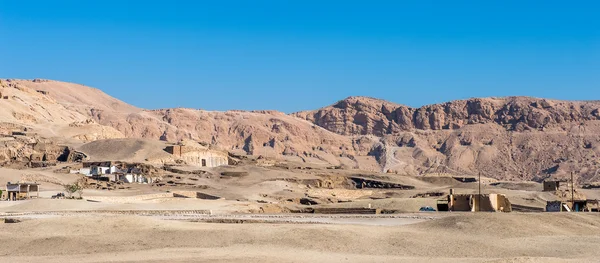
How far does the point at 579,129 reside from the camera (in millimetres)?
155375

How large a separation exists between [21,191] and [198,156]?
37217 millimetres

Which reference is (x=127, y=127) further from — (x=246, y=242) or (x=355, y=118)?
(x=246, y=242)

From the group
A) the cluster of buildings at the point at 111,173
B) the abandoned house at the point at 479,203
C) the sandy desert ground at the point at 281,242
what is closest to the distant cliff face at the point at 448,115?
the cluster of buildings at the point at 111,173

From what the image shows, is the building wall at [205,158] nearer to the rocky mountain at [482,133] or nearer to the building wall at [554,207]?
the building wall at [554,207]

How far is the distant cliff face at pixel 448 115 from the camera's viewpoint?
6403 inches

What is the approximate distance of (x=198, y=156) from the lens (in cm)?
8788

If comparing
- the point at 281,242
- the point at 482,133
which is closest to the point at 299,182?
the point at 281,242

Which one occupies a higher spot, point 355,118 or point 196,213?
point 355,118

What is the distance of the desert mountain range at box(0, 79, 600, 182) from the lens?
145625mm

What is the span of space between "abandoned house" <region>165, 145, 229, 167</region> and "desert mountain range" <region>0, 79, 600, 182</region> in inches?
1685

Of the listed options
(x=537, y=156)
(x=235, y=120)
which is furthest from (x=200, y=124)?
(x=537, y=156)

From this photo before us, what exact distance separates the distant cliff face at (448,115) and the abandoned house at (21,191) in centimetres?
12400

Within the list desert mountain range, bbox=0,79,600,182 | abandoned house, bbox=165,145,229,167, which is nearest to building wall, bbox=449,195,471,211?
abandoned house, bbox=165,145,229,167

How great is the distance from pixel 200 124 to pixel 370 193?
9723 centimetres
